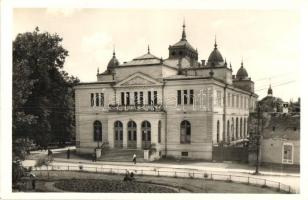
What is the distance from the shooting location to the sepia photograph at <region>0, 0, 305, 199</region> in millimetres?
12617

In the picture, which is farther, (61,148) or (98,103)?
(61,148)

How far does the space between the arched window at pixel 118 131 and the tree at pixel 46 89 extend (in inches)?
114

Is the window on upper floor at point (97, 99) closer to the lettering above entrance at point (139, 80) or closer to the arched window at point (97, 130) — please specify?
the arched window at point (97, 130)

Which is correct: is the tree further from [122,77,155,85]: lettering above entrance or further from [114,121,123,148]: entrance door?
[122,77,155,85]: lettering above entrance

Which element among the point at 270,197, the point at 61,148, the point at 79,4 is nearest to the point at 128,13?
the point at 79,4

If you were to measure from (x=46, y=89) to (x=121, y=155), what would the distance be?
491 centimetres

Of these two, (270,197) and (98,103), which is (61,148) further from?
(270,197)

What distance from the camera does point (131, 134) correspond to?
2123 cm

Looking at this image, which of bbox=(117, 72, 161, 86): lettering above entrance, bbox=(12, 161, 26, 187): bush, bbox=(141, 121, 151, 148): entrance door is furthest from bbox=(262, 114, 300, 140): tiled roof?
bbox=(12, 161, 26, 187): bush

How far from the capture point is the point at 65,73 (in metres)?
21.0

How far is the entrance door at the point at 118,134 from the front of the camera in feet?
70.4

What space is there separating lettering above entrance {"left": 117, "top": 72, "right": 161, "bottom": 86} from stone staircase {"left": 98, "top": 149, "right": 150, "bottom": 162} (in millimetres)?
3363

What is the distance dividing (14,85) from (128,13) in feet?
13.2

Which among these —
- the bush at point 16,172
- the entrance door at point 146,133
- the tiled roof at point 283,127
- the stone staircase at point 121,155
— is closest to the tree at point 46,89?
the stone staircase at point 121,155
